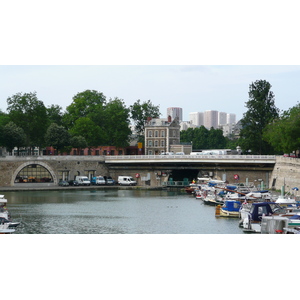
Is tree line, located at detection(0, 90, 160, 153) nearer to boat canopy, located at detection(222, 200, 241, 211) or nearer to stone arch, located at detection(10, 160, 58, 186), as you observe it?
stone arch, located at detection(10, 160, 58, 186)

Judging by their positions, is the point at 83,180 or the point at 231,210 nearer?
the point at 231,210

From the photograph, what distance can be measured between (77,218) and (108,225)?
15.1 ft

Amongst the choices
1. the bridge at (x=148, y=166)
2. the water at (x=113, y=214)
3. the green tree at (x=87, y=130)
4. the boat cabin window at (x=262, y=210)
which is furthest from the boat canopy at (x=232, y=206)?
the green tree at (x=87, y=130)

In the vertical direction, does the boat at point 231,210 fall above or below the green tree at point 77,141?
below

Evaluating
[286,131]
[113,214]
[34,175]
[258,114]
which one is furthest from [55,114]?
[113,214]

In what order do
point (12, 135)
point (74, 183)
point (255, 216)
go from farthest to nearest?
1. point (12, 135)
2. point (74, 183)
3. point (255, 216)

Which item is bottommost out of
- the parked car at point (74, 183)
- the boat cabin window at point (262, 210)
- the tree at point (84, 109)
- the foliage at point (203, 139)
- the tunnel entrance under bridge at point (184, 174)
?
the parked car at point (74, 183)

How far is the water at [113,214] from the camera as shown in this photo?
4228 centimetres

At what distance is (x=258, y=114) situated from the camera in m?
85.5

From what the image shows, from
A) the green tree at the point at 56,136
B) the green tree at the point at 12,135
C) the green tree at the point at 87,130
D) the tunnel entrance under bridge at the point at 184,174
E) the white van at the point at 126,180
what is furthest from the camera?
the green tree at the point at 87,130

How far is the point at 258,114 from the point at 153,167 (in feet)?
49.5

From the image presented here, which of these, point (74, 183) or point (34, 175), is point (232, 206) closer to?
point (74, 183)

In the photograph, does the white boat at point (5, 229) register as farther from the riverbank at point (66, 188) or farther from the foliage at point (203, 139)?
the foliage at point (203, 139)

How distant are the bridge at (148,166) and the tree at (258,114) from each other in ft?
26.4
